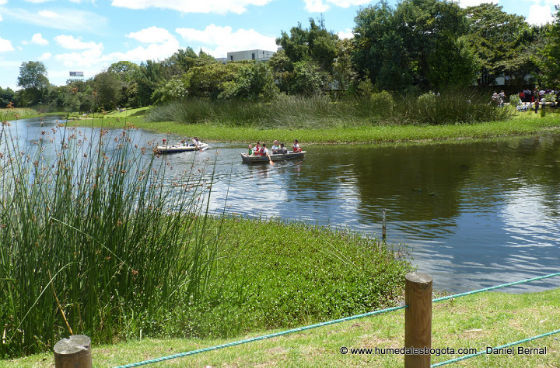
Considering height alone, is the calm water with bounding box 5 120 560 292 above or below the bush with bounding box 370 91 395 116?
below

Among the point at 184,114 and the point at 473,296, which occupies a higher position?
the point at 184,114

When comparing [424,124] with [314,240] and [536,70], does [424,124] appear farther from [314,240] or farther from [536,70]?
[314,240]

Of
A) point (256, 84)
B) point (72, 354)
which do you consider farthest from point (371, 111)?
point (72, 354)

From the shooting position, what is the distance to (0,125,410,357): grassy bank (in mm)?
4527

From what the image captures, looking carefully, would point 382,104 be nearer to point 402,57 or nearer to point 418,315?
point 402,57

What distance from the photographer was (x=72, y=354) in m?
2.18

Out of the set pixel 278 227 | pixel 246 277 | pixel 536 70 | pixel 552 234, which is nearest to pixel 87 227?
pixel 246 277

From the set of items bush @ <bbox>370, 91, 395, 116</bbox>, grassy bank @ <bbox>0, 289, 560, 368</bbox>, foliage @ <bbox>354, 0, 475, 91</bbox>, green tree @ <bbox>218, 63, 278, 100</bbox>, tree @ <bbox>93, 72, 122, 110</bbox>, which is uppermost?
foliage @ <bbox>354, 0, 475, 91</bbox>

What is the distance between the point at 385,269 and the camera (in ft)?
24.7

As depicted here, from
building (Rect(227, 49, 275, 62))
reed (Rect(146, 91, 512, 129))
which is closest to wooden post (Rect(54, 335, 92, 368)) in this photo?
reed (Rect(146, 91, 512, 129))

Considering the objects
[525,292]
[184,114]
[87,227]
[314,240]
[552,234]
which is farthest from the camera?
[184,114]

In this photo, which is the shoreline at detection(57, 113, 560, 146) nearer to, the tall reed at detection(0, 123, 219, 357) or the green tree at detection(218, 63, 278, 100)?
the green tree at detection(218, 63, 278, 100)

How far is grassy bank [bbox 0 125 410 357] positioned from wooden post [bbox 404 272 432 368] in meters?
2.50

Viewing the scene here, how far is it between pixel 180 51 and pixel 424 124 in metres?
46.6
